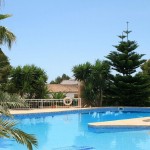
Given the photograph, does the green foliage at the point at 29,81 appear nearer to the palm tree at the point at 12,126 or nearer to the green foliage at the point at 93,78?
the green foliage at the point at 93,78

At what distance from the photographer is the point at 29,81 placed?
20.4 metres

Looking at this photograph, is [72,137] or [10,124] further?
[72,137]

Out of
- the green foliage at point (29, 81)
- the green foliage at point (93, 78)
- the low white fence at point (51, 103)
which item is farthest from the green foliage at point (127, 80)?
the green foliage at point (29, 81)

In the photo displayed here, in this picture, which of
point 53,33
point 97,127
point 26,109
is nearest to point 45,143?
point 97,127

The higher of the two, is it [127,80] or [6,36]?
[127,80]

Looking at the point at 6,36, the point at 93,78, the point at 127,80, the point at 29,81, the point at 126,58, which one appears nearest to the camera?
the point at 6,36

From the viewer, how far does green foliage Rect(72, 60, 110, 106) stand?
22359mm

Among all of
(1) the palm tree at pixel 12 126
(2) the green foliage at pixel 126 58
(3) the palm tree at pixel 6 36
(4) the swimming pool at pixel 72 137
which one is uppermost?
(2) the green foliage at pixel 126 58

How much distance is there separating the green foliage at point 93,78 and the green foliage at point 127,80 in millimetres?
793

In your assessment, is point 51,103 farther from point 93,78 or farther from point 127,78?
point 127,78

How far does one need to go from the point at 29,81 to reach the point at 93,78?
14.6ft

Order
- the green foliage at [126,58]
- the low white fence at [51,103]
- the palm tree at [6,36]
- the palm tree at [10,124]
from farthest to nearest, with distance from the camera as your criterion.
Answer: the green foliage at [126,58]
the low white fence at [51,103]
the palm tree at [6,36]
the palm tree at [10,124]

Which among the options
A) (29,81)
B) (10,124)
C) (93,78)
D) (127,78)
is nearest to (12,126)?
(10,124)

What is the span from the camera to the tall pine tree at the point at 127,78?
22641 millimetres
